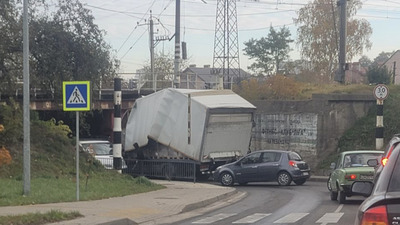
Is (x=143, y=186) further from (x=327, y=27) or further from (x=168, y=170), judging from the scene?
(x=327, y=27)

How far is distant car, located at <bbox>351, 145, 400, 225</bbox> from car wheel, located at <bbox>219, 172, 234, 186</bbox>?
22.1m

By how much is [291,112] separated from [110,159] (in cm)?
1083

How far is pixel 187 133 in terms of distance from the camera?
93.9ft

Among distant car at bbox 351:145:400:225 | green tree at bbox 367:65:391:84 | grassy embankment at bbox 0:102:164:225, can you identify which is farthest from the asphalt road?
green tree at bbox 367:65:391:84

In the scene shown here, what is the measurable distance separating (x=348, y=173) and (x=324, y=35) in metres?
44.7

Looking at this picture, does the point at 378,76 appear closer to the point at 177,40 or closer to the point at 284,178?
the point at 177,40

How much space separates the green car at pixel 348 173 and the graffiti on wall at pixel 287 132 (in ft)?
45.9

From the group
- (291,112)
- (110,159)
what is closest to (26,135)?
(110,159)

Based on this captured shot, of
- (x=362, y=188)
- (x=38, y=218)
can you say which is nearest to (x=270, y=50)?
(x=38, y=218)

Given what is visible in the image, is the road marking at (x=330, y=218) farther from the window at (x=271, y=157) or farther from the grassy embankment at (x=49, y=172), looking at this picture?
the window at (x=271, y=157)

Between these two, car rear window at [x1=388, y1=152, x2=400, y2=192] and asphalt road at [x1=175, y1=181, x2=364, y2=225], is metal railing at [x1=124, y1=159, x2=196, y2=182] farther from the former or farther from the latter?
car rear window at [x1=388, y1=152, x2=400, y2=192]

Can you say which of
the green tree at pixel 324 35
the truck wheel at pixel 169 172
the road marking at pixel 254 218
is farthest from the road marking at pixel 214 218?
the green tree at pixel 324 35

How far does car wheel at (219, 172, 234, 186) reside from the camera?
27631mm

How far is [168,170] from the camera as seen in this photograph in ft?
95.2
